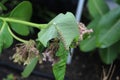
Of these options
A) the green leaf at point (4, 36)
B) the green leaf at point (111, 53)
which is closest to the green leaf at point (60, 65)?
the green leaf at point (4, 36)

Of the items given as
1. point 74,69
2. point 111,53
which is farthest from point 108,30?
point 74,69

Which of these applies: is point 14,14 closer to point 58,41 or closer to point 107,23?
point 58,41

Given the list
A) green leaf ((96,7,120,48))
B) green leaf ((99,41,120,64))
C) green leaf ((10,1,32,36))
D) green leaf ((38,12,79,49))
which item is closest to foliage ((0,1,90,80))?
green leaf ((38,12,79,49))

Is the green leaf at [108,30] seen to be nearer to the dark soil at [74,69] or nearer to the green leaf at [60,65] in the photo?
the dark soil at [74,69]

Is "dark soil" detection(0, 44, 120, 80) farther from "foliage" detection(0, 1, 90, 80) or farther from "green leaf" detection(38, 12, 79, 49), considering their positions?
"green leaf" detection(38, 12, 79, 49)

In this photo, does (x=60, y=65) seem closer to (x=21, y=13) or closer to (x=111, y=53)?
(x=21, y=13)

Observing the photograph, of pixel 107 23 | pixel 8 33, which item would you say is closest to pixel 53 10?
pixel 107 23
